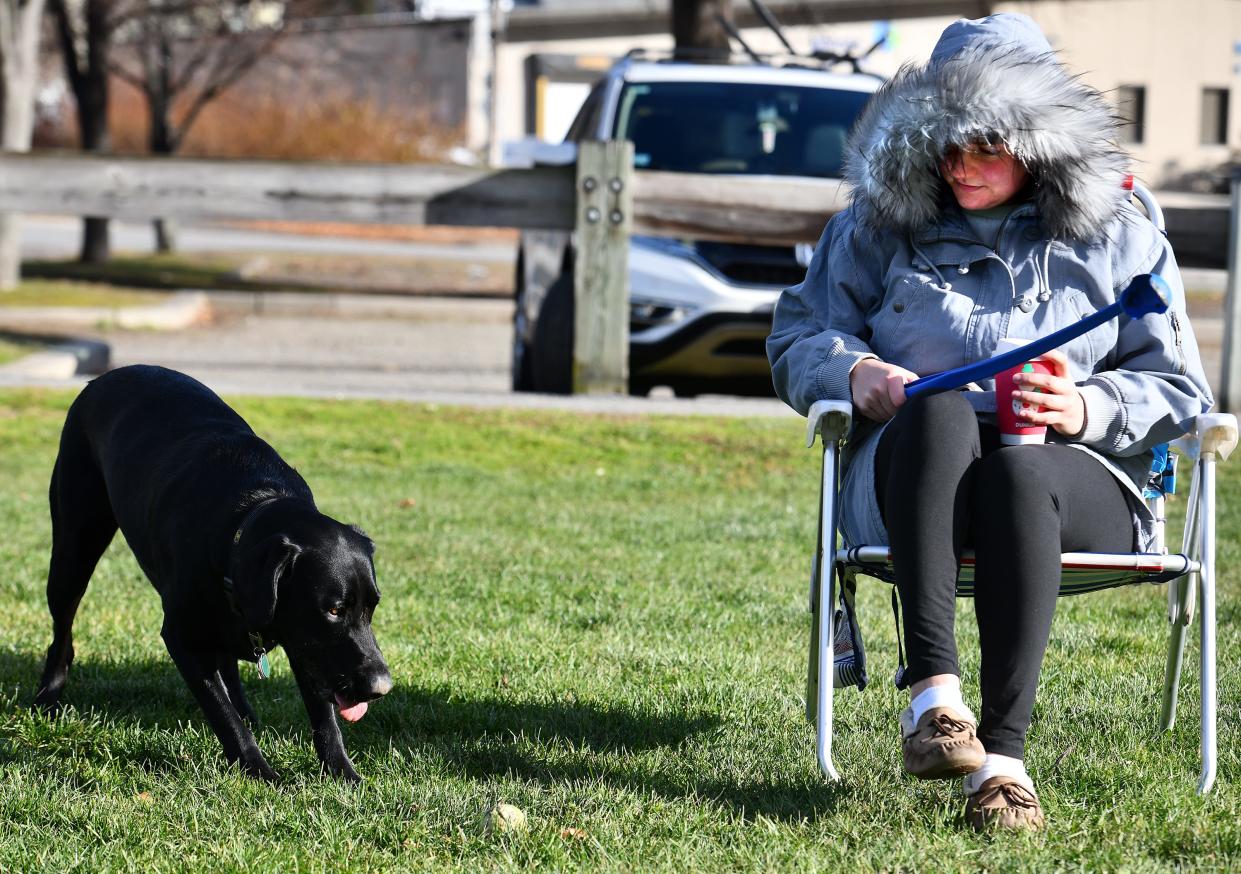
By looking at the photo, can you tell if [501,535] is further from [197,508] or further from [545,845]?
[545,845]

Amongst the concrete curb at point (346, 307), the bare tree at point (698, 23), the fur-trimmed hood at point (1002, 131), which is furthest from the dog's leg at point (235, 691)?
the concrete curb at point (346, 307)

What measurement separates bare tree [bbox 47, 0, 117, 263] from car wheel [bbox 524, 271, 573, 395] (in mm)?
→ 12398

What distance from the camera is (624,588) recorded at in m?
4.95

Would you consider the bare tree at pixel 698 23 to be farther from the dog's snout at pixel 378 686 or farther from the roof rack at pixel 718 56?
the dog's snout at pixel 378 686

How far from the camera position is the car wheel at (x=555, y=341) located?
816 centimetres

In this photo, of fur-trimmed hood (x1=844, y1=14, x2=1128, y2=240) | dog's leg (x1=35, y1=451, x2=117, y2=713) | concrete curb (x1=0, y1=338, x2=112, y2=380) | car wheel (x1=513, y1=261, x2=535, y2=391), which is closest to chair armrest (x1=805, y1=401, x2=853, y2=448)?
fur-trimmed hood (x1=844, y1=14, x2=1128, y2=240)

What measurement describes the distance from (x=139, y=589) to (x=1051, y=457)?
10.5 feet

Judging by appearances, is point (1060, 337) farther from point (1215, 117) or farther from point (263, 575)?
point (1215, 117)

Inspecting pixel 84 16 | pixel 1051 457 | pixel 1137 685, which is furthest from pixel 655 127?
pixel 84 16

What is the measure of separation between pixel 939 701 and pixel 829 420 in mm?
663

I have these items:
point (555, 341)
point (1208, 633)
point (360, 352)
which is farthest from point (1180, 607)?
point (360, 352)

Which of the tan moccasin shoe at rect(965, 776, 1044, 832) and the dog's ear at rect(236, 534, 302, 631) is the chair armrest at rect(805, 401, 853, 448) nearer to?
the tan moccasin shoe at rect(965, 776, 1044, 832)

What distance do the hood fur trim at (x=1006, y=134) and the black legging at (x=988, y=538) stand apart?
1.68 feet

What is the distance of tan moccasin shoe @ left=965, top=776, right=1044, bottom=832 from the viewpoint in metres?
2.76
